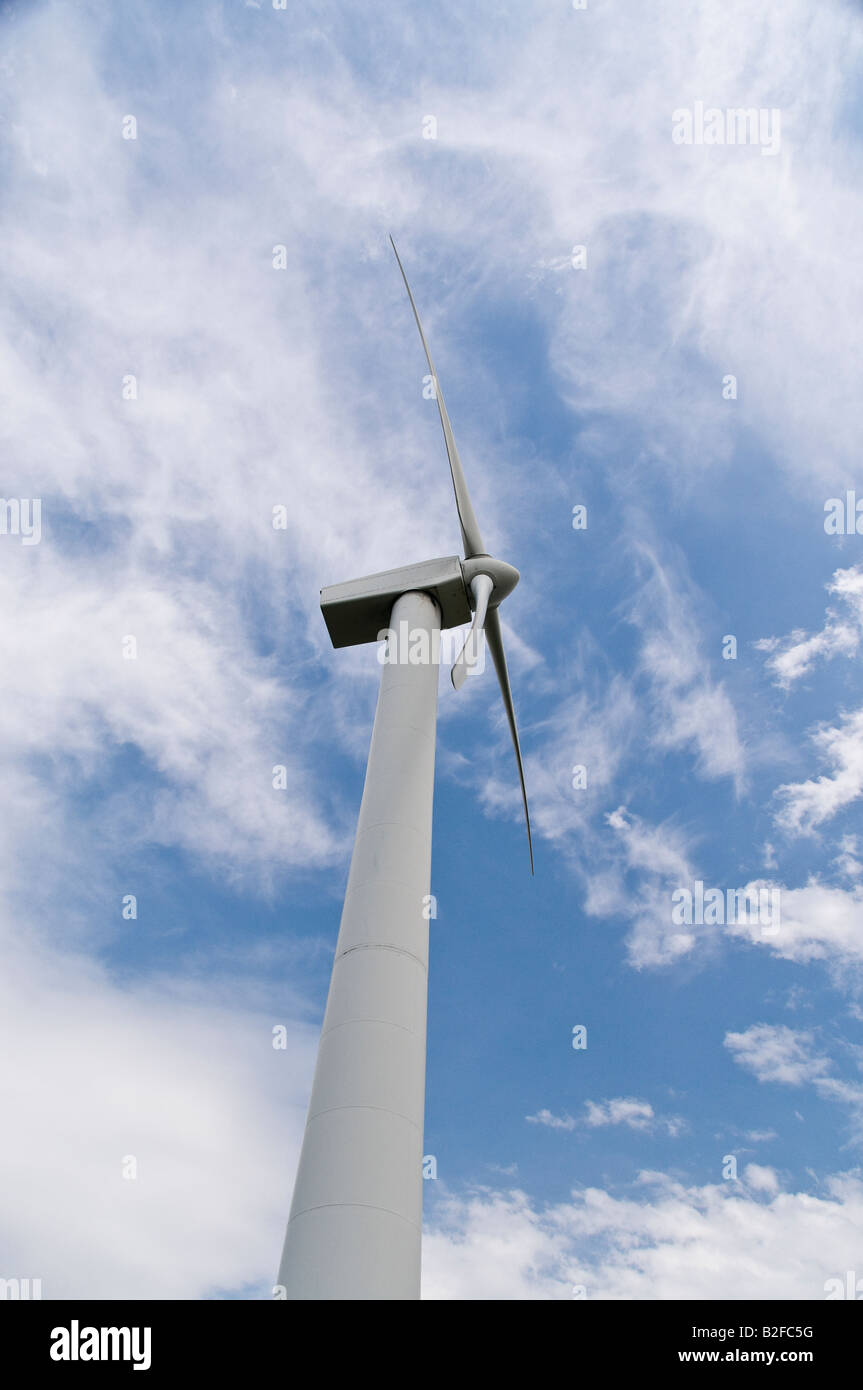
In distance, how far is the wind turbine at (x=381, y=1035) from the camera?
9773mm

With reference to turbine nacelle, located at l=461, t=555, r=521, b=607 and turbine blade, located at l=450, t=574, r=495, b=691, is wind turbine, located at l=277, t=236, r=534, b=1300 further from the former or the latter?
turbine nacelle, located at l=461, t=555, r=521, b=607

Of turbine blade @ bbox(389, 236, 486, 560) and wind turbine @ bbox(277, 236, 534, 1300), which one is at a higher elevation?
turbine blade @ bbox(389, 236, 486, 560)

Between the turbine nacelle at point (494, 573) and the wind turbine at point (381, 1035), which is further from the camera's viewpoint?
the turbine nacelle at point (494, 573)

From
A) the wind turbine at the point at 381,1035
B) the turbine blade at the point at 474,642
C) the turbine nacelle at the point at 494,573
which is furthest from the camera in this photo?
the turbine nacelle at the point at 494,573

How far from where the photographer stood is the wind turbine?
32.1 feet

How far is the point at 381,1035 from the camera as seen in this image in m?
11.7

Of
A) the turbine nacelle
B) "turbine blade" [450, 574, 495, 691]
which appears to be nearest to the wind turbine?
"turbine blade" [450, 574, 495, 691]

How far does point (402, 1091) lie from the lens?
11344 millimetres

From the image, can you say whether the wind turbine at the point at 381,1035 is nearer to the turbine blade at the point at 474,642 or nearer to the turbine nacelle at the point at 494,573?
the turbine blade at the point at 474,642

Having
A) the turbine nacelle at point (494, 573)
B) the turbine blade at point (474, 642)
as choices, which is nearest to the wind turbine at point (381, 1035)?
the turbine blade at point (474, 642)

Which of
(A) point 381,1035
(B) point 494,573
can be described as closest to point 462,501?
(B) point 494,573
